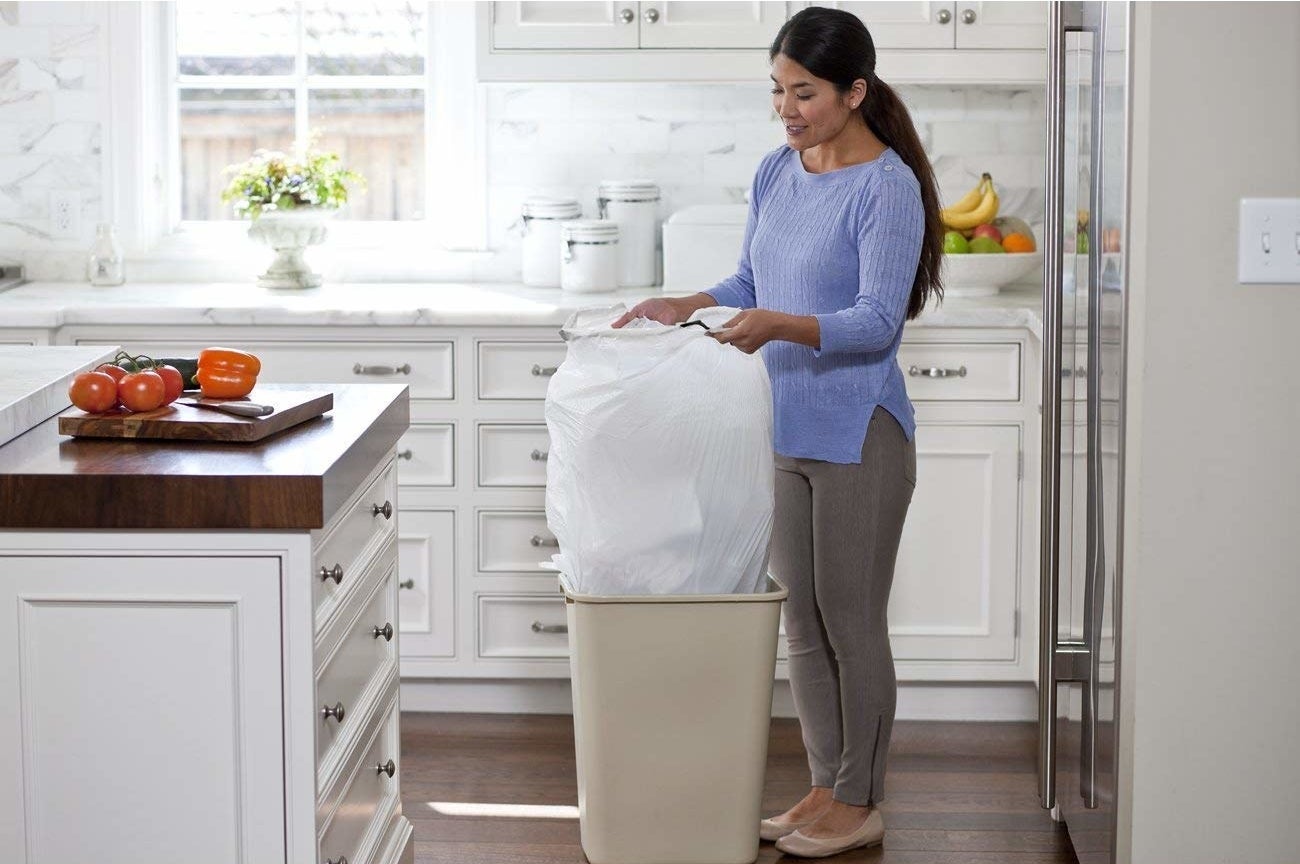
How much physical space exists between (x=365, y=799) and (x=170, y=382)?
65 centimetres

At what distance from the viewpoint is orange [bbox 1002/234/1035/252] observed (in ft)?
11.7

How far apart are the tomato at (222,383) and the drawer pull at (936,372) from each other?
1689mm

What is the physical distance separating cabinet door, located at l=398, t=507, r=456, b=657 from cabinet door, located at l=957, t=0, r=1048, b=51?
5.14ft

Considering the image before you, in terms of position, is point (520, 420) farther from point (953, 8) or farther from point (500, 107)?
point (953, 8)

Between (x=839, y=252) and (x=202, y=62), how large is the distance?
7.15ft

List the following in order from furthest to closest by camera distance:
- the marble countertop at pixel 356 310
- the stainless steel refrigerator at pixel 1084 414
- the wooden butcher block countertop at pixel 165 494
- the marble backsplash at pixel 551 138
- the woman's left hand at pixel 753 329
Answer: the marble backsplash at pixel 551 138 < the marble countertop at pixel 356 310 < the woman's left hand at pixel 753 329 < the stainless steel refrigerator at pixel 1084 414 < the wooden butcher block countertop at pixel 165 494

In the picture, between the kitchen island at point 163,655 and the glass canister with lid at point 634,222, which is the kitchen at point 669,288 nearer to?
the glass canister with lid at point 634,222

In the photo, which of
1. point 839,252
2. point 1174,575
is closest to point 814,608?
point 839,252

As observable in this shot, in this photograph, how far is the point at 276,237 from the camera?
3.69 m

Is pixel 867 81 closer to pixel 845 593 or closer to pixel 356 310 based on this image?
pixel 845 593

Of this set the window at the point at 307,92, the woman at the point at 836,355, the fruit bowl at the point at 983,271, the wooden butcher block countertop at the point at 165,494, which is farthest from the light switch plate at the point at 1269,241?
the window at the point at 307,92

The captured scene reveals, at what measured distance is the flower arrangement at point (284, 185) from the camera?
367 cm

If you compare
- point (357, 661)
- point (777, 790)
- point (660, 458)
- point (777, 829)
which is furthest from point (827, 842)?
point (357, 661)

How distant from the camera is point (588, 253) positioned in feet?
12.0
